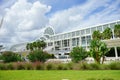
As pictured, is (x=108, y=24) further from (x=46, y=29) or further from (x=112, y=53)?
(x=46, y=29)

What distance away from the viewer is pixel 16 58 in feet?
154

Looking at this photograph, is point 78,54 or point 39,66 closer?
point 39,66

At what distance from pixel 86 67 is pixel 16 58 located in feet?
88.4

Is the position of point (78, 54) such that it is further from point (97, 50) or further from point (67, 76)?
point (67, 76)

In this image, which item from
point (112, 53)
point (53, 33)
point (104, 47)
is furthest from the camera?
point (53, 33)

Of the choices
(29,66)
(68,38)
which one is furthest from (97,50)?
(68,38)

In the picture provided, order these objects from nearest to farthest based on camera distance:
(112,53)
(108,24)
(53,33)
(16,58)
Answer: (16,58) < (112,53) < (108,24) < (53,33)

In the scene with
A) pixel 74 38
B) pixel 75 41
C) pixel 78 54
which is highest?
pixel 74 38

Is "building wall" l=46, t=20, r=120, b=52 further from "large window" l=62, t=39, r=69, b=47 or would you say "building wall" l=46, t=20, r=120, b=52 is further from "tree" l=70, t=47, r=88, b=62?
"tree" l=70, t=47, r=88, b=62

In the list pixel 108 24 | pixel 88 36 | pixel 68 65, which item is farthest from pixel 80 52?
pixel 88 36

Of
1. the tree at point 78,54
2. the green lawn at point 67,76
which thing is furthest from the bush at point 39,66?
→ the tree at point 78,54

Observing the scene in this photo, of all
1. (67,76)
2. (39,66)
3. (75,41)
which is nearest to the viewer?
(67,76)

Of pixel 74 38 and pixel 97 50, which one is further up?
pixel 74 38

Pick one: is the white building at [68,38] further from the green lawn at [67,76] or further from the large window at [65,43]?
the green lawn at [67,76]
